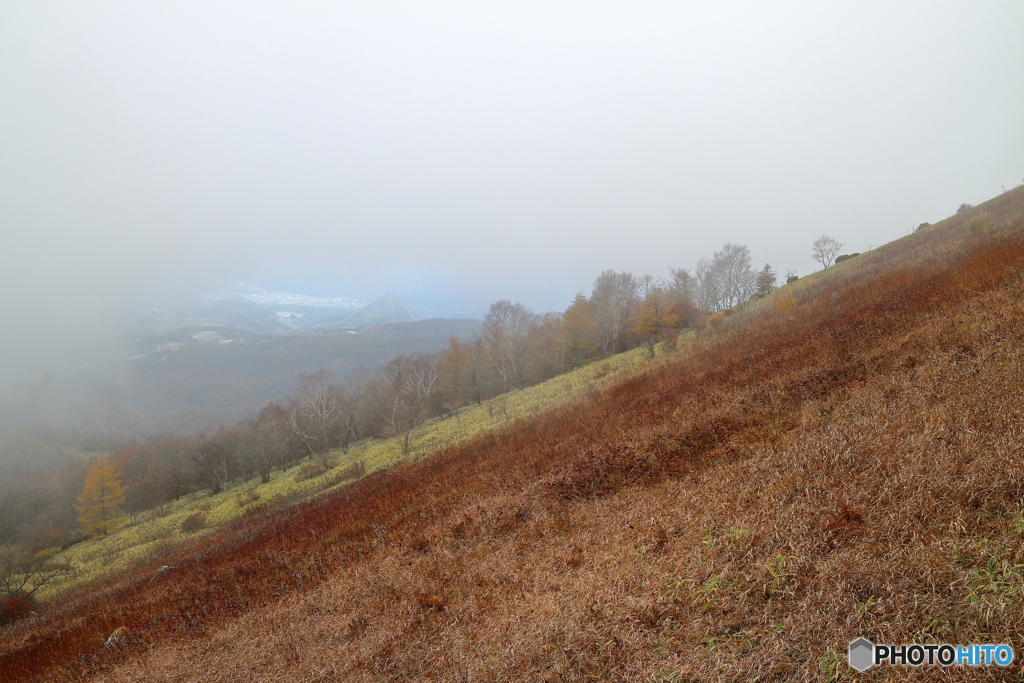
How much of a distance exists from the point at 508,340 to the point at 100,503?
53.3 metres

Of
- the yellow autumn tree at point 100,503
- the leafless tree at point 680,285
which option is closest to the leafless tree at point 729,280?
the leafless tree at point 680,285

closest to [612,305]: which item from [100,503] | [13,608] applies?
[13,608]

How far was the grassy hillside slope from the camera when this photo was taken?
356 centimetres

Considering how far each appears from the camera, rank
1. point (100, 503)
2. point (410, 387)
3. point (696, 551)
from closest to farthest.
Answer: point (696, 551) < point (100, 503) < point (410, 387)

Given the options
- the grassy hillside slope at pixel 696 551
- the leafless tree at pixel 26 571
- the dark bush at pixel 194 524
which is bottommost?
the dark bush at pixel 194 524

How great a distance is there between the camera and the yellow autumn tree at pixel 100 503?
4322 centimetres

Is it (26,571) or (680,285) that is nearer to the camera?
(26,571)

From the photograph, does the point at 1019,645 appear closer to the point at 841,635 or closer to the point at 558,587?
the point at 841,635

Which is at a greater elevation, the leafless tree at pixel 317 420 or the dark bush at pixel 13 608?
the leafless tree at pixel 317 420

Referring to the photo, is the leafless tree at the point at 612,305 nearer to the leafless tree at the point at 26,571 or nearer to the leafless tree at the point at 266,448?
the leafless tree at the point at 266,448

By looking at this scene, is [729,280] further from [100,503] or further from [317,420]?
[100,503]

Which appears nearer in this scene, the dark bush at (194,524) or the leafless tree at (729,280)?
the dark bush at (194,524)

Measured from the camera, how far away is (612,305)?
5531cm

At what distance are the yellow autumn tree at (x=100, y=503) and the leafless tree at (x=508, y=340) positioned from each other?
158 ft
